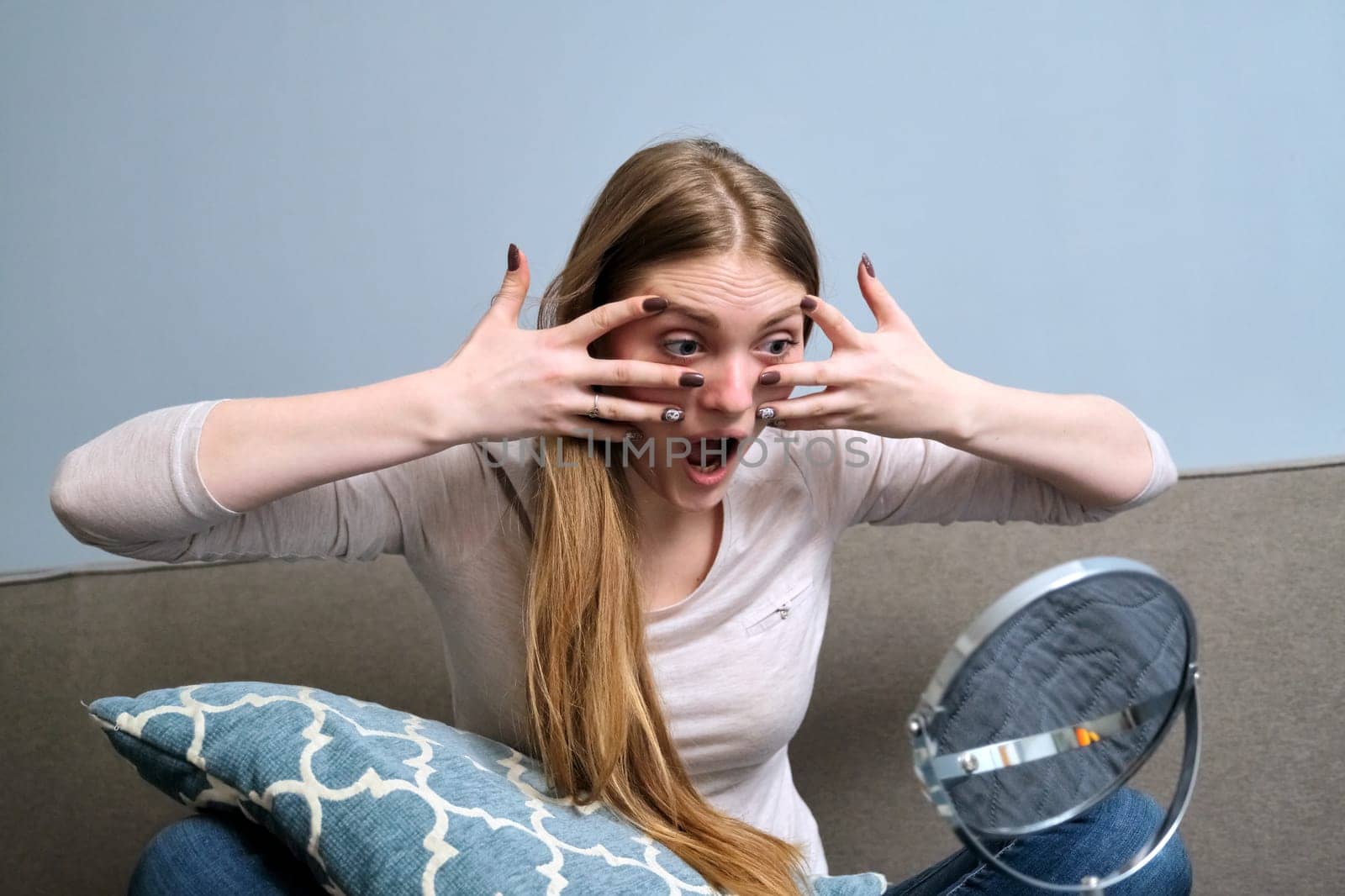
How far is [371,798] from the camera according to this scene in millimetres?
1015

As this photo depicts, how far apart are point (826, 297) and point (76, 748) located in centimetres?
132

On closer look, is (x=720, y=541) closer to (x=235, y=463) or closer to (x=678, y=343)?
(x=678, y=343)

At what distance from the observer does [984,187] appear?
1930mm

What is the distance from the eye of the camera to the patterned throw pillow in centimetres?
99

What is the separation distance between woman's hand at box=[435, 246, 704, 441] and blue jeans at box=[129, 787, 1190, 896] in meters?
0.44

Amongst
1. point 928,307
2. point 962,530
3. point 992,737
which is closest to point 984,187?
point 928,307

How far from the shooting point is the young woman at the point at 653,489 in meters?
1.17

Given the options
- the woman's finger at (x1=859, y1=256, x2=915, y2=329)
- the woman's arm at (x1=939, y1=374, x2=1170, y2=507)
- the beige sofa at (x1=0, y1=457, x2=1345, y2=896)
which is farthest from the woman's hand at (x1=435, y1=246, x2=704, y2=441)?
the beige sofa at (x1=0, y1=457, x2=1345, y2=896)

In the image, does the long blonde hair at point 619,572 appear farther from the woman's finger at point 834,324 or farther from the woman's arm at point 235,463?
the woman's arm at point 235,463

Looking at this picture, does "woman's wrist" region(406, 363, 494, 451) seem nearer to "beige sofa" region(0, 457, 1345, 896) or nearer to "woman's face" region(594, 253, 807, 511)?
"woman's face" region(594, 253, 807, 511)

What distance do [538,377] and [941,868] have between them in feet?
2.11

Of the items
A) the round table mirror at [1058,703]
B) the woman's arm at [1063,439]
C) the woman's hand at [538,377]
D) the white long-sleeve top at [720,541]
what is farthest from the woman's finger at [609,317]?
the round table mirror at [1058,703]

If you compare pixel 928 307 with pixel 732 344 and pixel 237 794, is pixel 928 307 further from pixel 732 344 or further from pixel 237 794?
pixel 237 794

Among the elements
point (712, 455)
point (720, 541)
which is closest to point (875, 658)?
point (720, 541)
